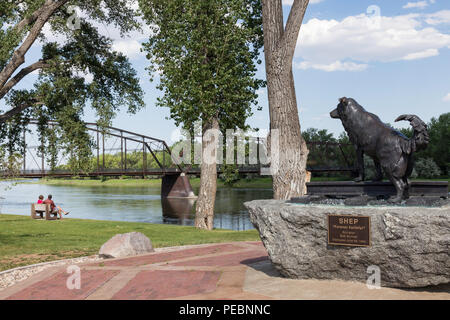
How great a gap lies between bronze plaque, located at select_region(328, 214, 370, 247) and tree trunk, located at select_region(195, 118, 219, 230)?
10.4 meters

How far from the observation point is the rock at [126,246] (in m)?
8.77

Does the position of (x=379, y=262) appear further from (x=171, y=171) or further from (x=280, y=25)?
(x=171, y=171)

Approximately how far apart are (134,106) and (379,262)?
12950 millimetres

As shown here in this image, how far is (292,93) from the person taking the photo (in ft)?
33.6

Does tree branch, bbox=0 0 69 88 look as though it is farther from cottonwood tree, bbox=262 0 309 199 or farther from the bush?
the bush

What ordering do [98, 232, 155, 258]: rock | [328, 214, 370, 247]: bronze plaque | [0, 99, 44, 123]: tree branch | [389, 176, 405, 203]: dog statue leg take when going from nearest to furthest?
[328, 214, 370, 247]: bronze plaque
[389, 176, 405, 203]: dog statue leg
[98, 232, 155, 258]: rock
[0, 99, 44, 123]: tree branch

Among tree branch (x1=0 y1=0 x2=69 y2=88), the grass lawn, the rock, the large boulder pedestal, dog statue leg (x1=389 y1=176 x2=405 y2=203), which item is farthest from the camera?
tree branch (x1=0 y1=0 x2=69 y2=88)

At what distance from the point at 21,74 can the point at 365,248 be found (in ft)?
41.6

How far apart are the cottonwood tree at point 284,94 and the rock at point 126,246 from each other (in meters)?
3.23

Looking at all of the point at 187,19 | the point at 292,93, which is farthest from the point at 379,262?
the point at 187,19

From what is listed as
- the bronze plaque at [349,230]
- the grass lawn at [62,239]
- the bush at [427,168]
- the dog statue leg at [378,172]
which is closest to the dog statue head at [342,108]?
the dog statue leg at [378,172]

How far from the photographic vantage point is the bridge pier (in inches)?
1955

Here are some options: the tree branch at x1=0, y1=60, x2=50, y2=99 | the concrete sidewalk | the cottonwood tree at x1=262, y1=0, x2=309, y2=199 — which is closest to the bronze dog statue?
the concrete sidewalk

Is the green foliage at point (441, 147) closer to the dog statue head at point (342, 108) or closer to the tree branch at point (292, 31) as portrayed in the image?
the tree branch at point (292, 31)
